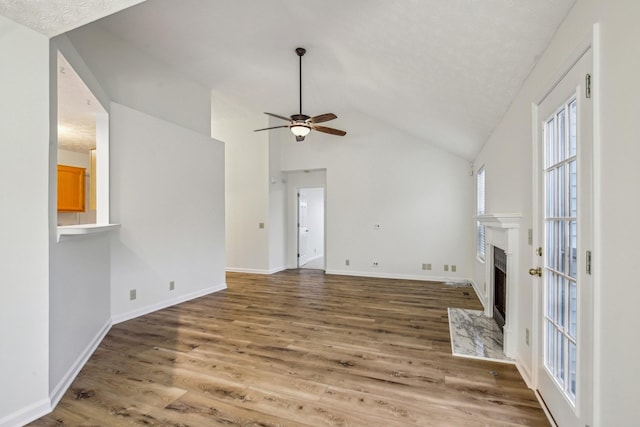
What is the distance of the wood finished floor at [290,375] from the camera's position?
1.96 meters

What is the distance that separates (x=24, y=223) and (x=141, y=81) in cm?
288

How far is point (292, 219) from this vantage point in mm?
7504

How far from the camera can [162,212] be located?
13.8ft

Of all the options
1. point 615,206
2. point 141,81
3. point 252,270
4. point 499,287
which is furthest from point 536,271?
point 252,270

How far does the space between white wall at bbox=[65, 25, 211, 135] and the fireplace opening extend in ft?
15.2

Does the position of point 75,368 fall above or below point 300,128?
below

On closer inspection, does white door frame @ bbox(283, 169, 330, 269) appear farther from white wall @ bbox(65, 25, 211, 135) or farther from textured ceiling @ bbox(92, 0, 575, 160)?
white wall @ bbox(65, 25, 211, 135)

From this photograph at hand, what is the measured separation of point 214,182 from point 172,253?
1383 mm

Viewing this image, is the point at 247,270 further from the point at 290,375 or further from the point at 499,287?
the point at 499,287

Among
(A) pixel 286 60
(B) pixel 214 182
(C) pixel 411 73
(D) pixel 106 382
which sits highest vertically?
(A) pixel 286 60

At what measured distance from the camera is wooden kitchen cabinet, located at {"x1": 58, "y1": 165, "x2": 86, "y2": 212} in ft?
14.6

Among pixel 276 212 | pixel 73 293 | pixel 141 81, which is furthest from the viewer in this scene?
pixel 276 212

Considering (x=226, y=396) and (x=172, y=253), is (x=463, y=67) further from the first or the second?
(x=172, y=253)

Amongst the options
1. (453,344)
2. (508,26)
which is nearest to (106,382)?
(453,344)
